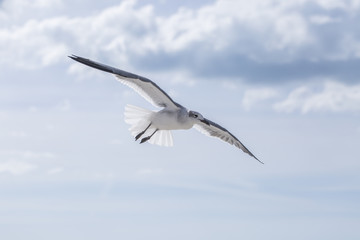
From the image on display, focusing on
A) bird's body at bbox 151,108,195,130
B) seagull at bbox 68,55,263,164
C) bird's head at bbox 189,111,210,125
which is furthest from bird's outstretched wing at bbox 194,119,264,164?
bird's body at bbox 151,108,195,130

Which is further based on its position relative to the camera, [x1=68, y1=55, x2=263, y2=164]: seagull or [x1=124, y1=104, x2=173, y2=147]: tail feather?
[x1=124, y1=104, x2=173, y2=147]: tail feather

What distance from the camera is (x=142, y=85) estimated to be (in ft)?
51.3

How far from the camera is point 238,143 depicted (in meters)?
18.7

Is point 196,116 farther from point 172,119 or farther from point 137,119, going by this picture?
point 137,119

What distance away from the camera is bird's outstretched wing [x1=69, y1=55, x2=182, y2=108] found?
47.6 feet

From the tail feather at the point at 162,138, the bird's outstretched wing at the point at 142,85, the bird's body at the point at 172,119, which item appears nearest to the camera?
the bird's outstretched wing at the point at 142,85

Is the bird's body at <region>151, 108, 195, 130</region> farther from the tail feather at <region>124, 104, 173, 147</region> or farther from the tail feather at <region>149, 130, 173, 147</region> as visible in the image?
the tail feather at <region>149, 130, 173, 147</region>

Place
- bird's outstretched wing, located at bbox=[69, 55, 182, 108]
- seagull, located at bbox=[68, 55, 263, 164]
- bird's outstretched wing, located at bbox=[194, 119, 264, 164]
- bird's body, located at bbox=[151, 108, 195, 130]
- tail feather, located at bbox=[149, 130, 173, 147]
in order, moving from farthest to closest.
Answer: bird's outstretched wing, located at bbox=[194, 119, 264, 164] < tail feather, located at bbox=[149, 130, 173, 147] < bird's body, located at bbox=[151, 108, 195, 130] < seagull, located at bbox=[68, 55, 263, 164] < bird's outstretched wing, located at bbox=[69, 55, 182, 108]

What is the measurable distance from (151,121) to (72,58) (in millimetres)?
3443

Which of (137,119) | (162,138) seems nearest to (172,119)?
(137,119)

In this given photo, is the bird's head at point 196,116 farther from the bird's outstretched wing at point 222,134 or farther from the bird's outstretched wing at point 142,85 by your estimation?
the bird's outstretched wing at point 222,134

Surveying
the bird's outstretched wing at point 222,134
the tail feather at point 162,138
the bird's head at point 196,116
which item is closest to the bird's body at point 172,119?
the bird's head at point 196,116

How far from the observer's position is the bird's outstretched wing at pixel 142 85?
47.6ft

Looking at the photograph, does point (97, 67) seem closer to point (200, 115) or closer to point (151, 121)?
point (151, 121)
